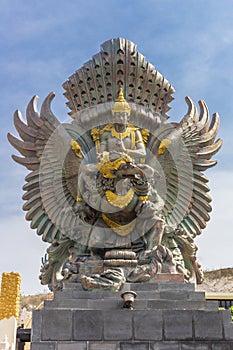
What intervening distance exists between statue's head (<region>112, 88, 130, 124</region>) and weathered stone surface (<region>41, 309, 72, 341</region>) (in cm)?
415

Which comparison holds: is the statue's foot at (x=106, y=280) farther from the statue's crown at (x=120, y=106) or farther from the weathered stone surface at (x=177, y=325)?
the statue's crown at (x=120, y=106)

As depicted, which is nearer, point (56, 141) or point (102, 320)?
point (102, 320)

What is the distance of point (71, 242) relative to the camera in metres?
10.3

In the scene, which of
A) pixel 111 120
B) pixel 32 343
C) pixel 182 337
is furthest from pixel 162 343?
pixel 111 120

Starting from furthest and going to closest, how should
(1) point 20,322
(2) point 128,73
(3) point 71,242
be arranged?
(1) point 20,322, (2) point 128,73, (3) point 71,242

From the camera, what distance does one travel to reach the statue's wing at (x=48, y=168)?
1059 cm

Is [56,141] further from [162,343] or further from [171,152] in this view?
[162,343]

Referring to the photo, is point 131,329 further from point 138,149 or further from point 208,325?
point 138,149

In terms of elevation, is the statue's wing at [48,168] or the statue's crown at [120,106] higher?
the statue's crown at [120,106]

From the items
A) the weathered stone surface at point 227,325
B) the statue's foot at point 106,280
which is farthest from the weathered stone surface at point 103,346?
the weathered stone surface at point 227,325

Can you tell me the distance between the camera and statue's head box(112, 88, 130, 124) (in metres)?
10.5

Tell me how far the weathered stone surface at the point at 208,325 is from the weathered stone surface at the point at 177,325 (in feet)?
0.33

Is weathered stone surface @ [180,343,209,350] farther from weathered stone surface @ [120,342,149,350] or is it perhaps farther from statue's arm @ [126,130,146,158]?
statue's arm @ [126,130,146,158]

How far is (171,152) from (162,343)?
4297 mm
